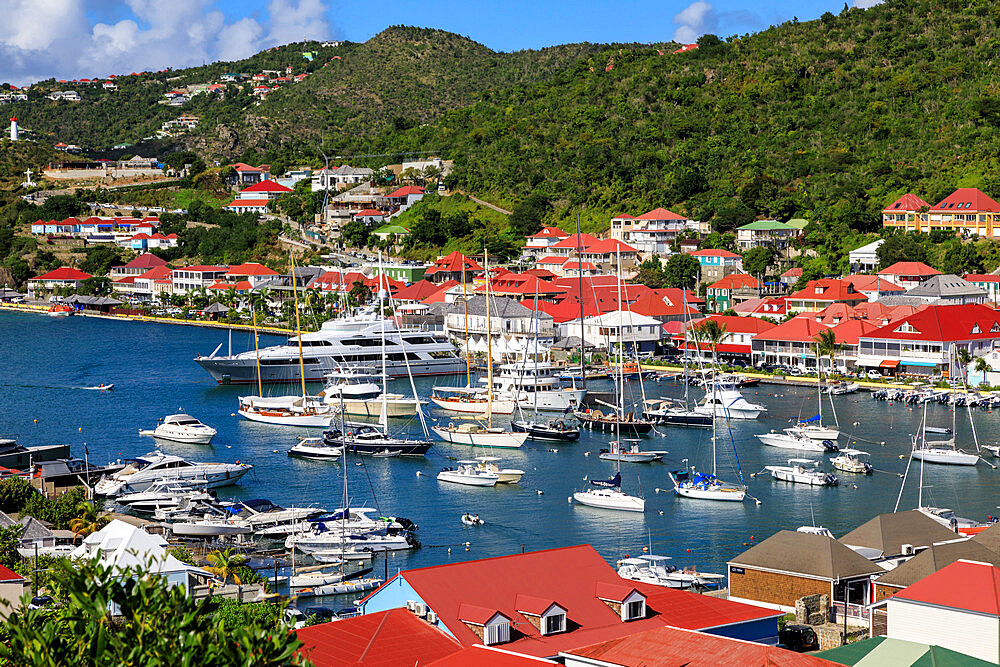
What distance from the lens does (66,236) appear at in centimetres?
9850

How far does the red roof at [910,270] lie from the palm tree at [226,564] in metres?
42.9

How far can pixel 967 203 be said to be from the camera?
64.0 metres

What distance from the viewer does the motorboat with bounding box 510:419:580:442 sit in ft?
122

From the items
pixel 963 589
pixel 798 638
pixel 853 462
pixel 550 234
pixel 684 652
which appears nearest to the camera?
pixel 684 652

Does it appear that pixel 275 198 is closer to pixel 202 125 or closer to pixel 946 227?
pixel 202 125

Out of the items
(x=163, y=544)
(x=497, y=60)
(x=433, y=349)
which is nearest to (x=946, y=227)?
(x=433, y=349)

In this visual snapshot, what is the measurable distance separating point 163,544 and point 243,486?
10.3 meters

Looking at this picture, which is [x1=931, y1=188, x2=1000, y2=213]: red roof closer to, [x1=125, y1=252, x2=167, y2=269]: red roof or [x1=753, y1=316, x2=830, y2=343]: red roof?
[x1=753, y1=316, x2=830, y2=343]: red roof

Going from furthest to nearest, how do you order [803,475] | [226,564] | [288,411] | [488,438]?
1. [288,411]
2. [488,438]
3. [803,475]
4. [226,564]

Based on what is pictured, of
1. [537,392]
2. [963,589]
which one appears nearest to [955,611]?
[963,589]

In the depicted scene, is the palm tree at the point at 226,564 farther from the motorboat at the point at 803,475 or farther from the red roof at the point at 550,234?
the red roof at the point at 550,234

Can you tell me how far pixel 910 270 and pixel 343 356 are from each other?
88.8ft

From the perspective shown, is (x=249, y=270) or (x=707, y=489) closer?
(x=707, y=489)

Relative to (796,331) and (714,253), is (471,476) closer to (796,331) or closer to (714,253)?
(796,331)
